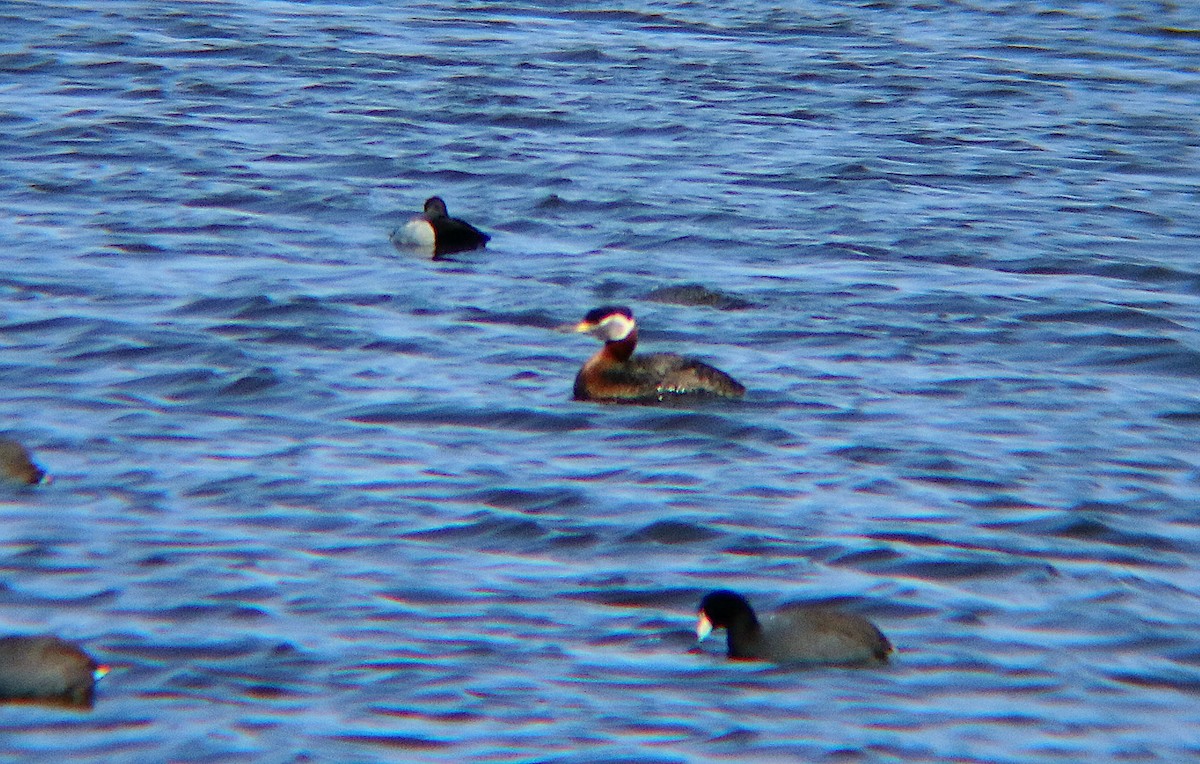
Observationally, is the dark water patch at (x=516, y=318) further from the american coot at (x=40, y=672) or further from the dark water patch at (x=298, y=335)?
the american coot at (x=40, y=672)

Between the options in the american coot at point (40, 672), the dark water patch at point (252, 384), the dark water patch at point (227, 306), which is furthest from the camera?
the dark water patch at point (227, 306)

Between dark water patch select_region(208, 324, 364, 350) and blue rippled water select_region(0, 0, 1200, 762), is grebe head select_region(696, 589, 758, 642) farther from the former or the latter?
dark water patch select_region(208, 324, 364, 350)

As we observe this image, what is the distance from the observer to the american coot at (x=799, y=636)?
→ 9.42 m

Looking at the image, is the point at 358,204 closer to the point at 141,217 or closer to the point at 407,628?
the point at 141,217

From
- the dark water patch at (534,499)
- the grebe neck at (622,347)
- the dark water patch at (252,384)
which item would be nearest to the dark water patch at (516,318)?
the grebe neck at (622,347)

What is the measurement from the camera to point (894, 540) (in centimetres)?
1134

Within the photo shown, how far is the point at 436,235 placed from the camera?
18.0 metres

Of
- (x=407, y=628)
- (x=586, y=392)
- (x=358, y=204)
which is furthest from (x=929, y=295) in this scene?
(x=407, y=628)

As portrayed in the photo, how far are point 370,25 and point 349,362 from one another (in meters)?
17.3

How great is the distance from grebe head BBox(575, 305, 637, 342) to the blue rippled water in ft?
1.96

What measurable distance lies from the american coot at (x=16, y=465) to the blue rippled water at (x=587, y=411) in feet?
0.29

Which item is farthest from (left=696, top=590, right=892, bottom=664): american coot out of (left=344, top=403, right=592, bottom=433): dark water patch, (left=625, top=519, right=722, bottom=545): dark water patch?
(left=344, top=403, right=592, bottom=433): dark water patch

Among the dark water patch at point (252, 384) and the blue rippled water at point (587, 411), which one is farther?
the dark water patch at point (252, 384)

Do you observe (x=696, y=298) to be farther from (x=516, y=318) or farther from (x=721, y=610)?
(x=721, y=610)
